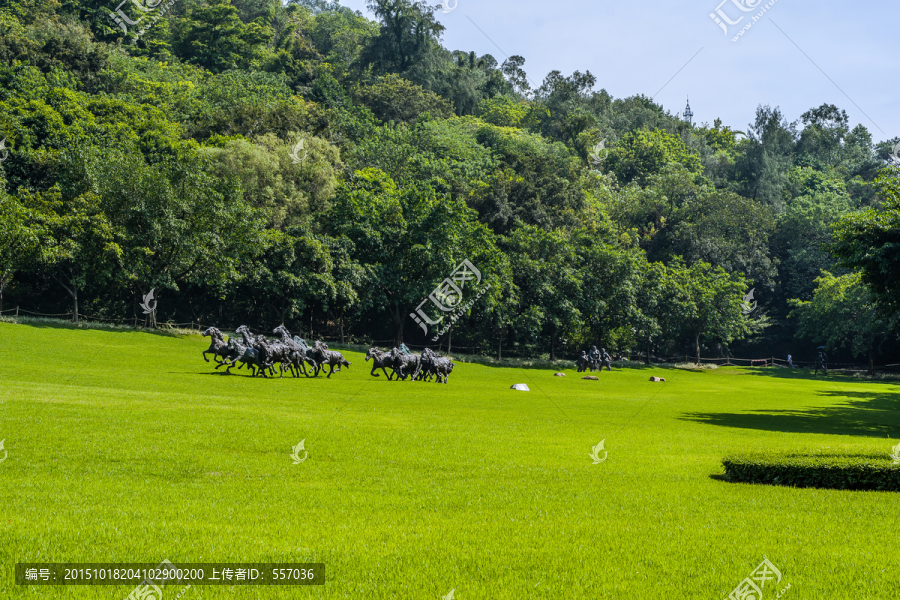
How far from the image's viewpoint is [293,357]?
3200 cm

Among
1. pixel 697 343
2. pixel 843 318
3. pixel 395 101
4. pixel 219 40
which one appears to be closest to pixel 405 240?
pixel 697 343

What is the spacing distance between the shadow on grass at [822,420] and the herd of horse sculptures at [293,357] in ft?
47.3

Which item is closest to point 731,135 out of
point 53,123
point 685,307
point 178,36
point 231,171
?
point 685,307

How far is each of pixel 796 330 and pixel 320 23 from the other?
106m

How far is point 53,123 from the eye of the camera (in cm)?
5306

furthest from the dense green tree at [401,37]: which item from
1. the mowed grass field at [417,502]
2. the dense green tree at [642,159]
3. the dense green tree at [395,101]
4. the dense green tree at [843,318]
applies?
the mowed grass field at [417,502]

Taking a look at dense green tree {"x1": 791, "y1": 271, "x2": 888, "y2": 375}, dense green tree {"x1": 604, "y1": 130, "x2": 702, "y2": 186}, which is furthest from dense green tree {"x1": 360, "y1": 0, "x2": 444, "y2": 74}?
dense green tree {"x1": 791, "y1": 271, "x2": 888, "y2": 375}

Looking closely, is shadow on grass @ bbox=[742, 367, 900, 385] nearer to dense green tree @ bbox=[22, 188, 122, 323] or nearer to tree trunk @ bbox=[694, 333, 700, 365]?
tree trunk @ bbox=[694, 333, 700, 365]

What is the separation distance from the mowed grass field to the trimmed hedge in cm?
52

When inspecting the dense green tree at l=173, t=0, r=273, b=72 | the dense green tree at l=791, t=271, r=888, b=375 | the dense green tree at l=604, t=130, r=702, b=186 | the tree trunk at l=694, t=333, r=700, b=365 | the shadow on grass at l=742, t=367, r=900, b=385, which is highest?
the dense green tree at l=173, t=0, r=273, b=72

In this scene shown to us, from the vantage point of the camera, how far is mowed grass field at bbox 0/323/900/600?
267 inches

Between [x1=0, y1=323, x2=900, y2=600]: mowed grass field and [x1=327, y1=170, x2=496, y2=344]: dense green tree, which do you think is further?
[x1=327, y1=170, x2=496, y2=344]: dense green tree

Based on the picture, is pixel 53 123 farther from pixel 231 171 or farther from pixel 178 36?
pixel 178 36

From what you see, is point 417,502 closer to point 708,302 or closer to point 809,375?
point 708,302
